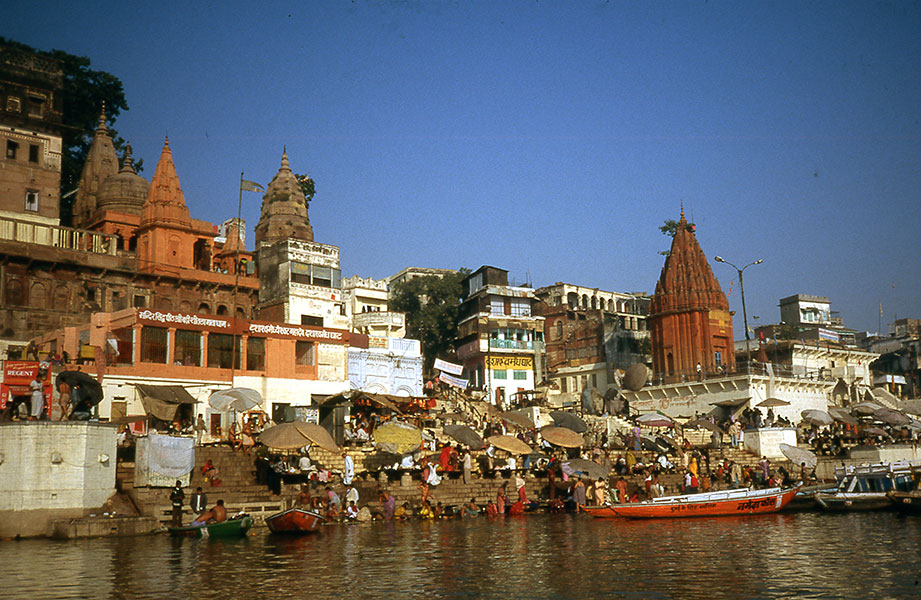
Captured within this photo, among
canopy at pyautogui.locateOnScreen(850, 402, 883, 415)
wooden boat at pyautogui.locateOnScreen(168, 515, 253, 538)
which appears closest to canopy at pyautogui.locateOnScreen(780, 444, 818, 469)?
canopy at pyautogui.locateOnScreen(850, 402, 883, 415)

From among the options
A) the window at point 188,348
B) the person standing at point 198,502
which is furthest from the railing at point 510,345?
the person standing at point 198,502

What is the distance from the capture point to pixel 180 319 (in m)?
31.6

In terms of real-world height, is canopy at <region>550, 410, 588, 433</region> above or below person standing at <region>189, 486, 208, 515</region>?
above

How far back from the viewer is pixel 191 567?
15.3m

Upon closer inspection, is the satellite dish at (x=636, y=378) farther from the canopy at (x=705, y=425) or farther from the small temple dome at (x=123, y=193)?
the small temple dome at (x=123, y=193)

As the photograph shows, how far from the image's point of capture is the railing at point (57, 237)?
119ft

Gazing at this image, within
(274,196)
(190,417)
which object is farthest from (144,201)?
(190,417)

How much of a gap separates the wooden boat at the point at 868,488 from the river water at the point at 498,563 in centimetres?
324

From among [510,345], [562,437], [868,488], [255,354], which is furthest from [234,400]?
[510,345]

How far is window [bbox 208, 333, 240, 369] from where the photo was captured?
32531 millimetres

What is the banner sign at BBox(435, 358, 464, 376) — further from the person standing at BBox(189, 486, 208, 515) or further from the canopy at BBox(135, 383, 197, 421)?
the person standing at BBox(189, 486, 208, 515)

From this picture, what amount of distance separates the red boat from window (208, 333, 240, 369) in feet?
40.2

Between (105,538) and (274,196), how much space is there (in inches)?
1517

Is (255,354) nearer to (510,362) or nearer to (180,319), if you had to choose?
(180,319)
